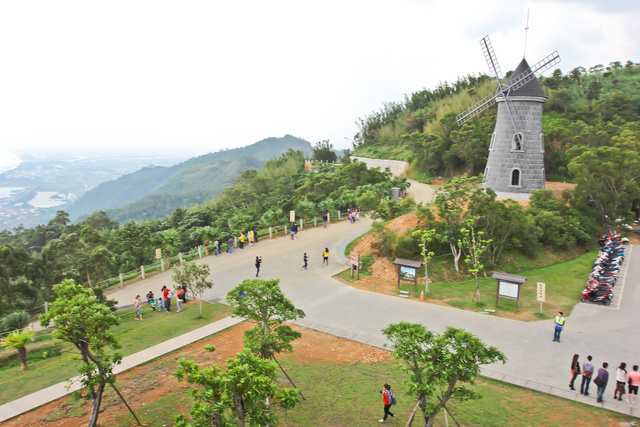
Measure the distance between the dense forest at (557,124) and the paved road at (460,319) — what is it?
1716 cm

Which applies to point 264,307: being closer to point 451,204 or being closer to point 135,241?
point 451,204

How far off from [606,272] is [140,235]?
2411 cm

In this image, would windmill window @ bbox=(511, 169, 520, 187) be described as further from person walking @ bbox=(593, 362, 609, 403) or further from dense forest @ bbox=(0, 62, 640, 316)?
person walking @ bbox=(593, 362, 609, 403)

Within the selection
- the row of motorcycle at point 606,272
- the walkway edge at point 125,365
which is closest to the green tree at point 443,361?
the walkway edge at point 125,365

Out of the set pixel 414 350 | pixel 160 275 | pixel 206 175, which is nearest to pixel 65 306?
pixel 414 350

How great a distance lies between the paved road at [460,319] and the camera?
454 inches

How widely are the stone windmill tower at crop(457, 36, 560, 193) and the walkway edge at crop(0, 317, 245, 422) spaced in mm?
23125

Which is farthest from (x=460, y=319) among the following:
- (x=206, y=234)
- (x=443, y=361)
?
(x=206, y=234)

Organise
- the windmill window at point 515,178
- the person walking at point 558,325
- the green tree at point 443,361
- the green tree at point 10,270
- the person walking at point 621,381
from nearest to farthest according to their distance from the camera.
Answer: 1. the green tree at point 443,361
2. the person walking at point 621,381
3. the person walking at point 558,325
4. the green tree at point 10,270
5. the windmill window at point 515,178

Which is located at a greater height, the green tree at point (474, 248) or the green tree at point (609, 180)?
the green tree at point (609, 180)

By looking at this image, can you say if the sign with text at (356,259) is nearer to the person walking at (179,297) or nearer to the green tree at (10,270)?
the person walking at (179,297)

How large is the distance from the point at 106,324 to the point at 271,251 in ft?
51.6

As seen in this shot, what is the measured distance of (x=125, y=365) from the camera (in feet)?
36.7

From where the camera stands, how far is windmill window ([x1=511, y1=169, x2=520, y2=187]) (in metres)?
29.0
